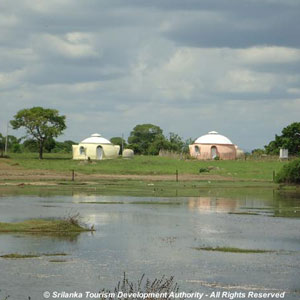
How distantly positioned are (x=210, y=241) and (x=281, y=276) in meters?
7.15

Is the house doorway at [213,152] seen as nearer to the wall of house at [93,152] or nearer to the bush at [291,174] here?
the wall of house at [93,152]

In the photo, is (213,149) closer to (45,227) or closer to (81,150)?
(81,150)

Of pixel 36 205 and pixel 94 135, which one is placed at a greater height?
pixel 94 135

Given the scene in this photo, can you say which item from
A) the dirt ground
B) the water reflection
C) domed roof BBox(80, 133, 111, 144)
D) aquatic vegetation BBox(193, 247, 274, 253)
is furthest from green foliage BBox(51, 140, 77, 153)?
aquatic vegetation BBox(193, 247, 274, 253)

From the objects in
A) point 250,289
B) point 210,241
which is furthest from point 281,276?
point 210,241

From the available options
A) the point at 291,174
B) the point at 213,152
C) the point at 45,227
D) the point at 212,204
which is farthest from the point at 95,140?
the point at 45,227

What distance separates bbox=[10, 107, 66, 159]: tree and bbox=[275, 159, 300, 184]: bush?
3926 cm

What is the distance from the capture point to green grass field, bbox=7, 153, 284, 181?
253ft

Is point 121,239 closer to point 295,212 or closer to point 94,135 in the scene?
point 295,212

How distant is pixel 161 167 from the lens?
266 ft

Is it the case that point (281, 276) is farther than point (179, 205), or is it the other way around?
point (179, 205)

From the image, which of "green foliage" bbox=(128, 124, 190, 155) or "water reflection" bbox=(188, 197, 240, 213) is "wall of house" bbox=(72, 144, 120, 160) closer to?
"green foliage" bbox=(128, 124, 190, 155)

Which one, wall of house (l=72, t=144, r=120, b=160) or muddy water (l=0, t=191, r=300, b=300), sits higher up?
wall of house (l=72, t=144, r=120, b=160)

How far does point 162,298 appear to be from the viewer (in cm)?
1323
